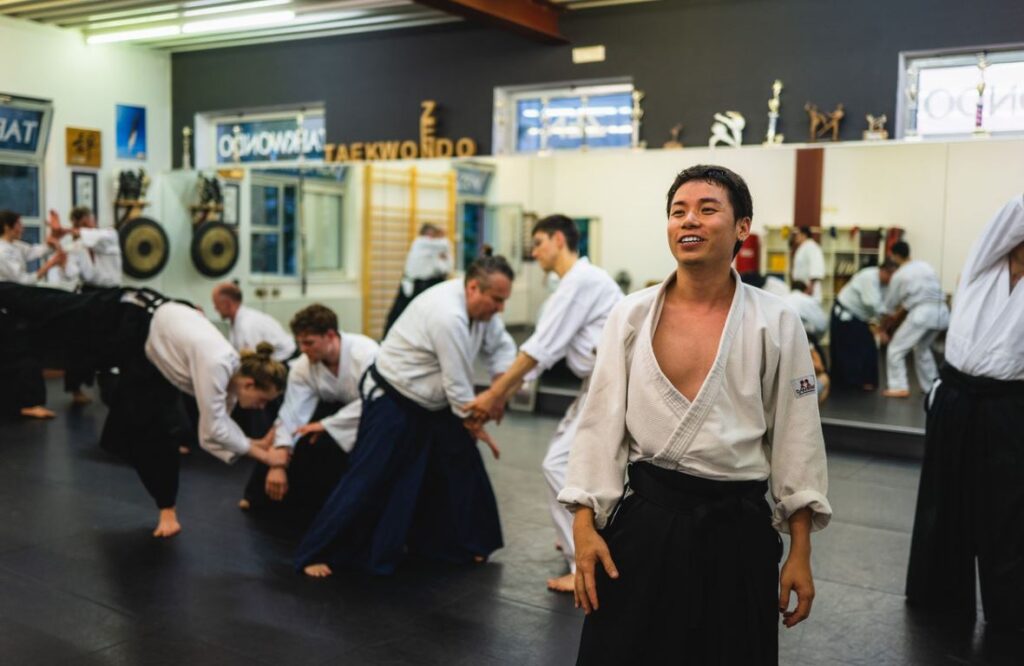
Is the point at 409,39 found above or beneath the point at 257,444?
above

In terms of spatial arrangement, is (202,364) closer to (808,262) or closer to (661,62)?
(808,262)

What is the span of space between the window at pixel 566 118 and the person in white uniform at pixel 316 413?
400cm

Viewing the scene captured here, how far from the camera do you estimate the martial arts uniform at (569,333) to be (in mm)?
3498

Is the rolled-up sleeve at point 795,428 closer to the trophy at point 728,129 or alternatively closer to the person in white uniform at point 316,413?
the person in white uniform at point 316,413

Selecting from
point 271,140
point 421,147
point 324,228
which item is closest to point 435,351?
point 421,147

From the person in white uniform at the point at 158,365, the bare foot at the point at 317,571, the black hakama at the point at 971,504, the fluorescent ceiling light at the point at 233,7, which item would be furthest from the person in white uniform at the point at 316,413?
the fluorescent ceiling light at the point at 233,7

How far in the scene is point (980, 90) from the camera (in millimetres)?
6203

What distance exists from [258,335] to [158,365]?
197 centimetres

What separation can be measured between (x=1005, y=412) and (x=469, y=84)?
Answer: 19.2ft

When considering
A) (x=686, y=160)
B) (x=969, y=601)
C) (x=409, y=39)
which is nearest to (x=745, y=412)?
(x=969, y=601)

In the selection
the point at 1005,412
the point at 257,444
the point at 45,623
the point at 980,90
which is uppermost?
the point at 980,90

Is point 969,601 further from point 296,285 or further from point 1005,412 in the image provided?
point 296,285

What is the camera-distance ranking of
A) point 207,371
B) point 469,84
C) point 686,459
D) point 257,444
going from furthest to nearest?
point 469,84 → point 257,444 → point 207,371 → point 686,459

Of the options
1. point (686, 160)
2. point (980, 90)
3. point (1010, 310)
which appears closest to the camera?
point (1010, 310)
